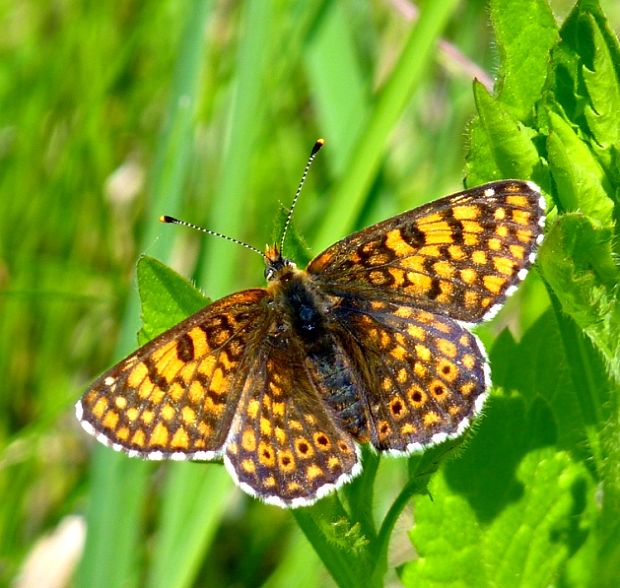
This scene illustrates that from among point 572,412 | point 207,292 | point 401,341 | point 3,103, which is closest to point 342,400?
point 401,341

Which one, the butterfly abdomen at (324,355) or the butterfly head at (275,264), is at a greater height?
the butterfly head at (275,264)

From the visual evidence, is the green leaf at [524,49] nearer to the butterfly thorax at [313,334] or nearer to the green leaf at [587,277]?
the green leaf at [587,277]

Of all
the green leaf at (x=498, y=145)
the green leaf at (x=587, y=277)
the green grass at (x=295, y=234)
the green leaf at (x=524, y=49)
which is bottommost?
the green grass at (x=295, y=234)

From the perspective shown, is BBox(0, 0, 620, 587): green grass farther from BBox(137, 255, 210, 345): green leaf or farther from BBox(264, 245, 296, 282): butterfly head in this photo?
BBox(264, 245, 296, 282): butterfly head

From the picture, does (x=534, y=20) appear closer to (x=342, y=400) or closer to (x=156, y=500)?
(x=342, y=400)

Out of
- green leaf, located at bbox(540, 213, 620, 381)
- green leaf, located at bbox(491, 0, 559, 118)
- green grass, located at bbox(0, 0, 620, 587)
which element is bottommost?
green grass, located at bbox(0, 0, 620, 587)

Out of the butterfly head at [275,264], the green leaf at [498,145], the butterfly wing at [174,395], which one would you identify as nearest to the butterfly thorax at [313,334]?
the butterfly head at [275,264]

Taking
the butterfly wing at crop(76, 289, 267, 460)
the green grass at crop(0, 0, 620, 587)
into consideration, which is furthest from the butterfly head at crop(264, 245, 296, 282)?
the green grass at crop(0, 0, 620, 587)
